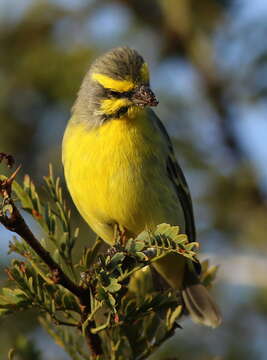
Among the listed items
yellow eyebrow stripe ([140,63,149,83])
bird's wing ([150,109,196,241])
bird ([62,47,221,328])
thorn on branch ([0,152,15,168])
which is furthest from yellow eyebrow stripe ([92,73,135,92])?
thorn on branch ([0,152,15,168])

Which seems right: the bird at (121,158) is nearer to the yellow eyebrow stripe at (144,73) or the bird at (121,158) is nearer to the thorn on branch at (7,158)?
the yellow eyebrow stripe at (144,73)

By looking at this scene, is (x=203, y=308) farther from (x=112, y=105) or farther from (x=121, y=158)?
(x=112, y=105)

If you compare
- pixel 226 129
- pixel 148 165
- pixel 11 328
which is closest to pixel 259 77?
pixel 226 129

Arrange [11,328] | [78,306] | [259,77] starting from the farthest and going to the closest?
[259,77] → [11,328] → [78,306]

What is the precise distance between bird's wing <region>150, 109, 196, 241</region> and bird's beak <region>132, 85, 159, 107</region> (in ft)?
1.87

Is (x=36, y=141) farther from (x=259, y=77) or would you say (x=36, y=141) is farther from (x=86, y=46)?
(x=259, y=77)

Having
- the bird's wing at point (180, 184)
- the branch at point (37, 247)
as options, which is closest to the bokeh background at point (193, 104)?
the bird's wing at point (180, 184)

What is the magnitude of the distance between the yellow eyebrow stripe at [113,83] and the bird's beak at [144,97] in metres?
0.08

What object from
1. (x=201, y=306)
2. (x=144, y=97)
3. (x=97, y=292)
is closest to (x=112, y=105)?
(x=144, y=97)

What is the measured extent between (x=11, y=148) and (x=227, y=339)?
7.59ft

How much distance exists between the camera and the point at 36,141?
5.05m

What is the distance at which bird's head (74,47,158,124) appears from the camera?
416 cm

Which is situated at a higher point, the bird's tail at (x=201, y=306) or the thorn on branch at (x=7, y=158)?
the thorn on branch at (x=7, y=158)

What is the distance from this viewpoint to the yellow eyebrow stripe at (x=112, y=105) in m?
4.19
